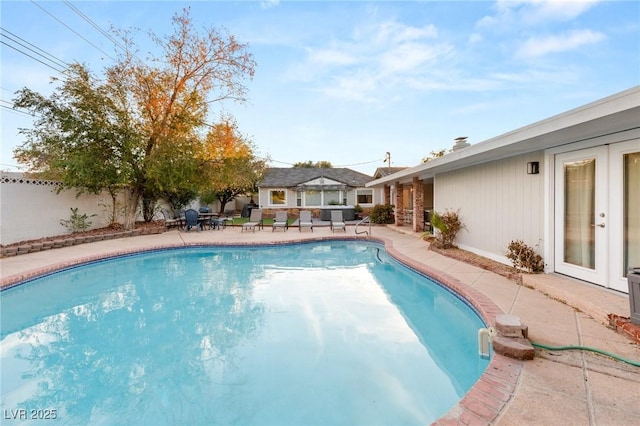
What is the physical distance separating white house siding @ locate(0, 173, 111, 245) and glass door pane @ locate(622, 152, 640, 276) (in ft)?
48.5

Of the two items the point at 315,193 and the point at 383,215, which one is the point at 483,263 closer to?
the point at 383,215

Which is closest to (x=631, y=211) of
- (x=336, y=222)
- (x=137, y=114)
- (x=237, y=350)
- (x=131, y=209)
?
(x=237, y=350)

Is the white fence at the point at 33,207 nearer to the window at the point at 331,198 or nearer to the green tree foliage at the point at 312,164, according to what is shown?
the window at the point at 331,198

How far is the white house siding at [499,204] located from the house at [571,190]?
0.02m

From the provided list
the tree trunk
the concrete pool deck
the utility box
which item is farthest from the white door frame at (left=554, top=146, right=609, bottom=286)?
the tree trunk

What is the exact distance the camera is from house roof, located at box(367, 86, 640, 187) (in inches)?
136

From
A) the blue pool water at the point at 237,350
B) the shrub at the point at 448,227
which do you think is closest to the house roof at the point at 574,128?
the shrub at the point at 448,227

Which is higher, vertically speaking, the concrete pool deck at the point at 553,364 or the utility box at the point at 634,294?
the utility box at the point at 634,294

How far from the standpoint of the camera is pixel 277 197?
24.6 metres

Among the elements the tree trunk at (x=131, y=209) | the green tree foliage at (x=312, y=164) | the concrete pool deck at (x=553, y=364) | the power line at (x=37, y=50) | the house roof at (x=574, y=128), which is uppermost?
Answer: the green tree foliage at (x=312, y=164)

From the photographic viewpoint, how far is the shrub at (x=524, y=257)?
6.15 meters

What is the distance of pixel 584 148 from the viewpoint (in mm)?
5234

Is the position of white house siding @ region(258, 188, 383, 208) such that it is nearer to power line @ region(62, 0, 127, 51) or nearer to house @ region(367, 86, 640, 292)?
power line @ region(62, 0, 127, 51)

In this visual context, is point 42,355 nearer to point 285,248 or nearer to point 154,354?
point 154,354
